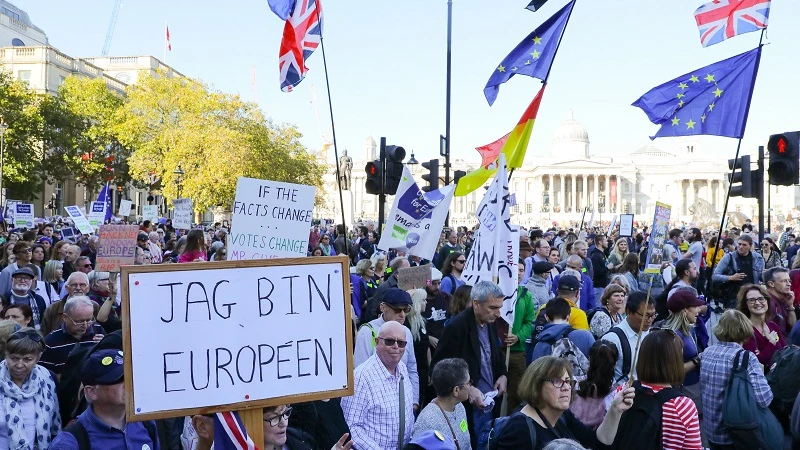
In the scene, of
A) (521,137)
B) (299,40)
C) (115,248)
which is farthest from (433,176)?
(115,248)

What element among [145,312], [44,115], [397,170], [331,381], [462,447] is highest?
[44,115]

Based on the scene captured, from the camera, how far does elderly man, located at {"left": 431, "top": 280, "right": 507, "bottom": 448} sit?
239 inches

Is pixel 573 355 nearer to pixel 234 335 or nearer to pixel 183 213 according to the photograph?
pixel 234 335

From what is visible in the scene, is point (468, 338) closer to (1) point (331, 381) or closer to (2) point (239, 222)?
(2) point (239, 222)

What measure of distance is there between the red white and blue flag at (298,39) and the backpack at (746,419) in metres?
8.67

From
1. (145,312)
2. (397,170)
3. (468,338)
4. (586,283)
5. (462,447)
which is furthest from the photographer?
(397,170)

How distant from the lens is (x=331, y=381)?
338cm

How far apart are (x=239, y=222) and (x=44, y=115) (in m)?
44.2

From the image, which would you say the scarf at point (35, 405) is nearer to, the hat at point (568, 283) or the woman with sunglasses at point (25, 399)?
the woman with sunglasses at point (25, 399)

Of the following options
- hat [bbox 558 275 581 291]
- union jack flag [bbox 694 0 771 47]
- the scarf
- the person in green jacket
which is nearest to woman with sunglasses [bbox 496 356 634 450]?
the scarf

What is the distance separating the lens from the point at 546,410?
4.22 meters

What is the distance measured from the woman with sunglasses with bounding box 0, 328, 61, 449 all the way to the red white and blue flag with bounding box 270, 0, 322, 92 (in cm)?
849

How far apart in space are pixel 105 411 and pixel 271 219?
359 cm

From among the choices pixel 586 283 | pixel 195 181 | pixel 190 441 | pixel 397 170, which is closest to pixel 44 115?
pixel 195 181
